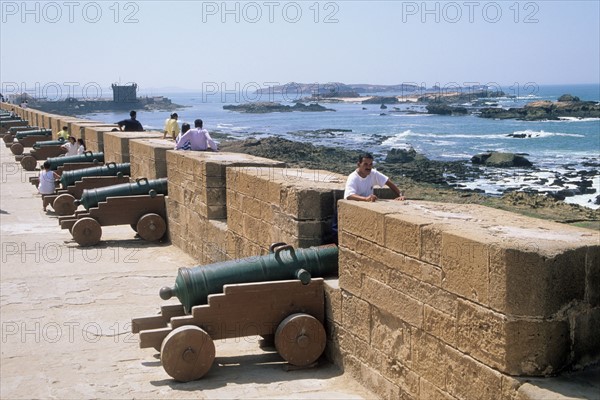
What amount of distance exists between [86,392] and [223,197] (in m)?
3.82

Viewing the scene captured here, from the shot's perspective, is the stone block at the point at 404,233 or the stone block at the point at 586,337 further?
the stone block at the point at 404,233

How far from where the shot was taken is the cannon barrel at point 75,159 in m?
15.1

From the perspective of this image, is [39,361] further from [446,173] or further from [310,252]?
[446,173]

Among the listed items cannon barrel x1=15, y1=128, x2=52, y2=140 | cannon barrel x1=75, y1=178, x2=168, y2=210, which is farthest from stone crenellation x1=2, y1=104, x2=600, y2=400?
cannon barrel x1=15, y1=128, x2=52, y2=140

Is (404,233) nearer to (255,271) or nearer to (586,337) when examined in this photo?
(586,337)

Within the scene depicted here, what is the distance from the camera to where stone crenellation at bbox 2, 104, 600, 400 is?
396 cm

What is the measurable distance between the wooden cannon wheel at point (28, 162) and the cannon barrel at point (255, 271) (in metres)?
14.9

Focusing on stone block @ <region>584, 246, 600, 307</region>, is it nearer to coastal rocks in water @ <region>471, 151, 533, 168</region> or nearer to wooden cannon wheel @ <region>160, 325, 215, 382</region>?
wooden cannon wheel @ <region>160, 325, 215, 382</region>

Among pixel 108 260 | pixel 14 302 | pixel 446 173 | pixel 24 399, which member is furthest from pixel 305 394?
pixel 446 173

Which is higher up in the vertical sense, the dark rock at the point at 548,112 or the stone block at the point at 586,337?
the dark rock at the point at 548,112

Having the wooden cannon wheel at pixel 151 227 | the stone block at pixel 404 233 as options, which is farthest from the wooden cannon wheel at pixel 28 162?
the stone block at pixel 404 233

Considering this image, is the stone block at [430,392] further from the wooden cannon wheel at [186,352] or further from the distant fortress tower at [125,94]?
the distant fortress tower at [125,94]

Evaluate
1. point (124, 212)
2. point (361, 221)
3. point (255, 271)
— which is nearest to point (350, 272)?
point (361, 221)

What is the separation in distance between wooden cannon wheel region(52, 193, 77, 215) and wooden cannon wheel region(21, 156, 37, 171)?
7295 mm
